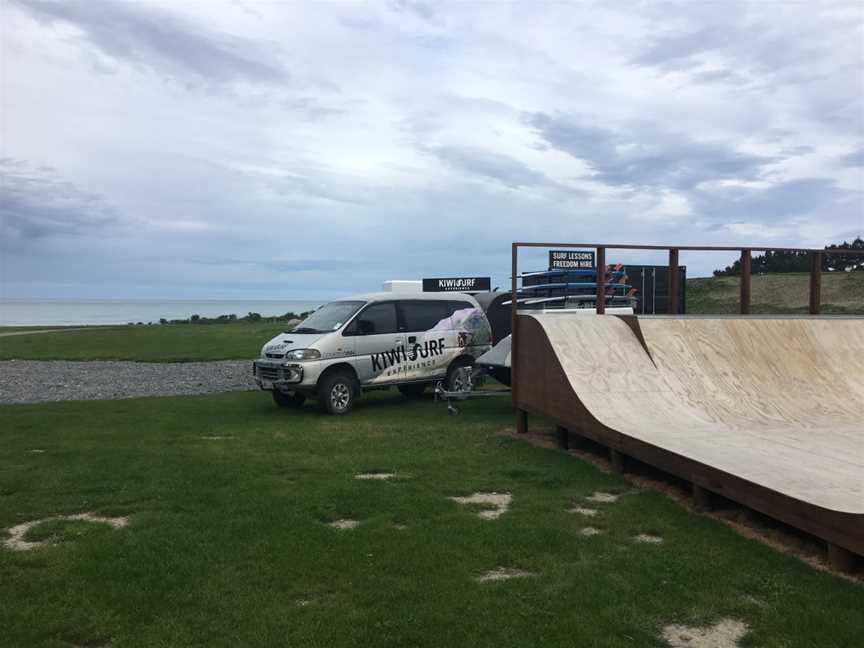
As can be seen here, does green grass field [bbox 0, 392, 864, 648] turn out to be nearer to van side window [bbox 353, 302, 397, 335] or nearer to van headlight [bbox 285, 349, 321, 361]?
van headlight [bbox 285, 349, 321, 361]

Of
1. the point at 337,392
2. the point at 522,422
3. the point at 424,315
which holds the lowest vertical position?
the point at 522,422

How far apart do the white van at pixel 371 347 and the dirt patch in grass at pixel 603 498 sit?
6.50m

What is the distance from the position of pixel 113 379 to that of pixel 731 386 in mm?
15713

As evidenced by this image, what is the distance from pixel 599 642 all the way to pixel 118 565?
334 centimetres

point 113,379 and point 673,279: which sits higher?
point 673,279

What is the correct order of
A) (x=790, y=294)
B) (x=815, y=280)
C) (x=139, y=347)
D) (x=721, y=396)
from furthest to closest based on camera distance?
(x=139, y=347) → (x=790, y=294) → (x=815, y=280) → (x=721, y=396)

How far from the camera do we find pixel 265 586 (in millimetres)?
4469

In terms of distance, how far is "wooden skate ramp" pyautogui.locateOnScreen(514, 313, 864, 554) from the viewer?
18.6 feet

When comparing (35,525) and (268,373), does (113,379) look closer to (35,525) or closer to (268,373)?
(268,373)

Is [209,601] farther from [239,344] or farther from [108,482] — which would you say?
[239,344]

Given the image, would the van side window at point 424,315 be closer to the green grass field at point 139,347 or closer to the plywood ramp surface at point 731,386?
the plywood ramp surface at point 731,386

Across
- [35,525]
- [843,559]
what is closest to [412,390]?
[35,525]

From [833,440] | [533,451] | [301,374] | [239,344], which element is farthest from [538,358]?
[239,344]

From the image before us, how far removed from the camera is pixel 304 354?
12.1m
